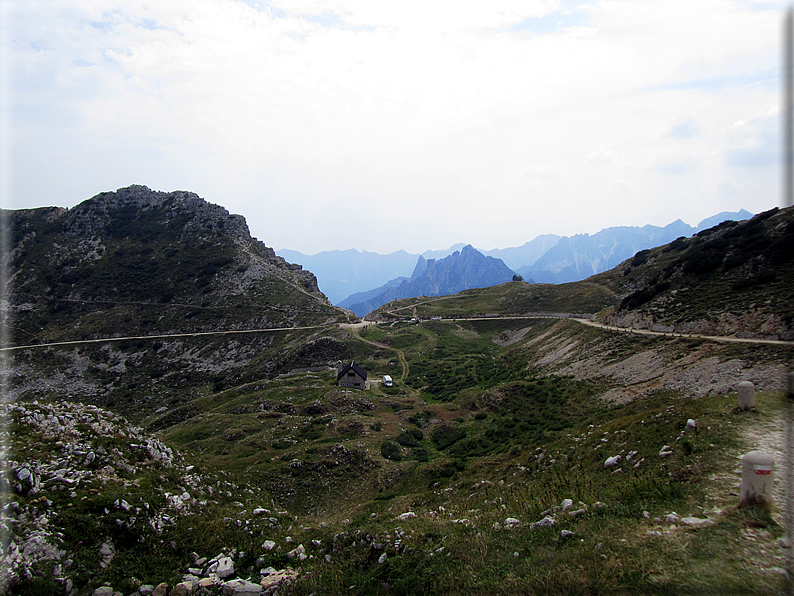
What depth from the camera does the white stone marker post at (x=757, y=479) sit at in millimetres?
8688

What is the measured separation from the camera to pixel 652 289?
49.0 m

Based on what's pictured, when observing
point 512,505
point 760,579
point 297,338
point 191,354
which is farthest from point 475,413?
point 191,354

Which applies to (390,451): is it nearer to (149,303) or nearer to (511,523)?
(511,523)


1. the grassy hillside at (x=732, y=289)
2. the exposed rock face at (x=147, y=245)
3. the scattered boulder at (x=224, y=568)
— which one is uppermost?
the exposed rock face at (x=147, y=245)

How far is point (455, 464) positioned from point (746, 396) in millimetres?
17220

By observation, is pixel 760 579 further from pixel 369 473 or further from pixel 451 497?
pixel 369 473

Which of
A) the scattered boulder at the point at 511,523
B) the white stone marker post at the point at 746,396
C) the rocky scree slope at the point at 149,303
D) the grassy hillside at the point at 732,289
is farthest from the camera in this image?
the rocky scree slope at the point at 149,303

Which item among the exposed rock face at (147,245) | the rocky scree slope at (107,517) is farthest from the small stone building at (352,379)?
the exposed rock face at (147,245)

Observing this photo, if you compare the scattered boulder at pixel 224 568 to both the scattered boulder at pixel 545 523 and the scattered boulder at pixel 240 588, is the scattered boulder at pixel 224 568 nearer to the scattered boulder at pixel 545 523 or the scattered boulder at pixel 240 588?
the scattered boulder at pixel 240 588

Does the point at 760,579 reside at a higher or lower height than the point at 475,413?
higher

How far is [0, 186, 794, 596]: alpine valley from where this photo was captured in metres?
9.31

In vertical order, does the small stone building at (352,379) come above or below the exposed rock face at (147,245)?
below

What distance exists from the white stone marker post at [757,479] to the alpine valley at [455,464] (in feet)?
0.90

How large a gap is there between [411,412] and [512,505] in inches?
1141
